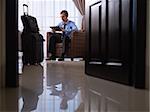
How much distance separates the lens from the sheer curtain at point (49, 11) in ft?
29.3

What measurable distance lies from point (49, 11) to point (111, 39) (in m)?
6.91

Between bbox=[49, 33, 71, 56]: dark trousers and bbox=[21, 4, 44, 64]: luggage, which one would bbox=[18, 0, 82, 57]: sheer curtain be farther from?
bbox=[21, 4, 44, 64]: luggage

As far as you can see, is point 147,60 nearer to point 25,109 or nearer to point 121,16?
point 121,16

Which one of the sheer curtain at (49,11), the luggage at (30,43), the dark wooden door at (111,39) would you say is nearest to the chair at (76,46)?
the sheer curtain at (49,11)

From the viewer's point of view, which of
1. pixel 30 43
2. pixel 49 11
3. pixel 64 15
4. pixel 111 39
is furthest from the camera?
pixel 49 11

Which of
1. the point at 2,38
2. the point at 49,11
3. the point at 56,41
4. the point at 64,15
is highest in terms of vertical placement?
the point at 49,11

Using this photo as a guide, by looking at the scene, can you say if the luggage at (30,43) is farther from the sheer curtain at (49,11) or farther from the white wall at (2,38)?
the sheer curtain at (49,11)

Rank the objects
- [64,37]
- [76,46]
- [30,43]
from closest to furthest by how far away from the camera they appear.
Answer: [30,43], [64,37], [76,46]

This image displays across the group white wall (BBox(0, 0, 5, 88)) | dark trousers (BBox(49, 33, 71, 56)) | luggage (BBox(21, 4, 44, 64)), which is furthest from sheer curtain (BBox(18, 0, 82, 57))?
white wall (BBox(0, 0, 5, 88))

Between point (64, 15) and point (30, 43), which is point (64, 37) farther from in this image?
point (30, 43)

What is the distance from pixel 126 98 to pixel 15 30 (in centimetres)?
80

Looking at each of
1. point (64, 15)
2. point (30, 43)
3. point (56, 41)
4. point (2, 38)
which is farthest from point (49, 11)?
point (2, 38)

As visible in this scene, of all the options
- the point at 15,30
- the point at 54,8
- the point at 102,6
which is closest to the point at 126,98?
the point at 15,30

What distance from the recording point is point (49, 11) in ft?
29.8
